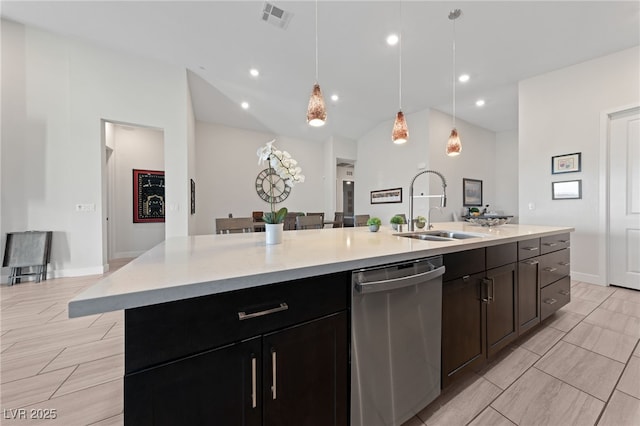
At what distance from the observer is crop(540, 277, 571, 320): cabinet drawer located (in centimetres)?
195

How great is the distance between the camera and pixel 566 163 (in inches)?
138

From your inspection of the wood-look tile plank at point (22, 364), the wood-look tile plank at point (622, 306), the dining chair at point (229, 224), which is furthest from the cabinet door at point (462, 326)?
the wood-look tile plank at point (22, 364)

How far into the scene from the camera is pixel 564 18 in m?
2.74

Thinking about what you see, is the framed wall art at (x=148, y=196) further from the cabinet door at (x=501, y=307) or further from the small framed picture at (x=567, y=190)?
the small framed picture at (x=567, y=190)

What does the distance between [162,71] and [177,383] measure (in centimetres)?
496

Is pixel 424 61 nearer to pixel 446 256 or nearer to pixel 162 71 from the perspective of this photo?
pixel 446 256

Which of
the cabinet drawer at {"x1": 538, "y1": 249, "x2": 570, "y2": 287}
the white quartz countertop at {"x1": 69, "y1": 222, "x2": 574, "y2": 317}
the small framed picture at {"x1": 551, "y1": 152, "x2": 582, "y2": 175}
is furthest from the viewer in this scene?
the small framed picture at {"x1": 551, "y1": 152, "x2": 582, "y2": 175}

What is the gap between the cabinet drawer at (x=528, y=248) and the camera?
1.70m

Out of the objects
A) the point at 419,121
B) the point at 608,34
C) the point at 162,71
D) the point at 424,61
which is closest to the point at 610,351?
the point at 608,34

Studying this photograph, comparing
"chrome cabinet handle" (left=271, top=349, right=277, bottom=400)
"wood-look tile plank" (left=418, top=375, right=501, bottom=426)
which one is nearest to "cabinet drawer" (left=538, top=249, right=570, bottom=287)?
"wood-look tile plank" (left=418, top=375, right=501, bottom=426)

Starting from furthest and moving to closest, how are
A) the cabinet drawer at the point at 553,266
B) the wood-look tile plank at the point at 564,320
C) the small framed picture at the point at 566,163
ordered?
1. the small framed picture at the point at 566,163
2. the wood-look tile plank at the point at 564,320
3. the cabinet drawer at the point at 553,266

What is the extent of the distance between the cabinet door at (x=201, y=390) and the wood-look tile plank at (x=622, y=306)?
3654 millimetres

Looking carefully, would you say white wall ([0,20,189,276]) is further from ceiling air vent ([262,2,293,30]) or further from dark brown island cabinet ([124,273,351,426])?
dark brown island cabinet ([124,273,351,426])

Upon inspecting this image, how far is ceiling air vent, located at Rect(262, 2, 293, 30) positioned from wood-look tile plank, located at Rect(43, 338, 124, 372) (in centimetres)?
361
